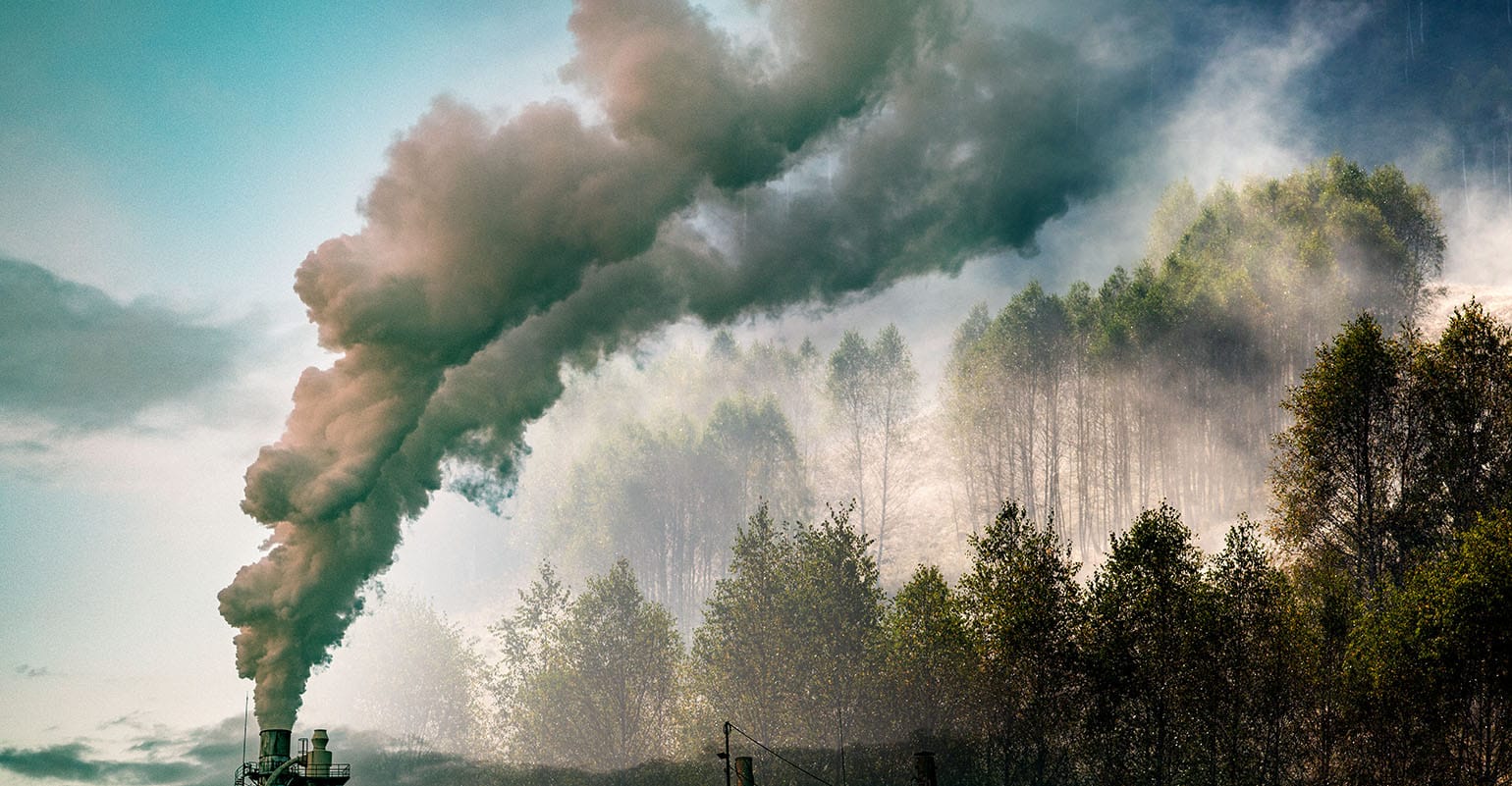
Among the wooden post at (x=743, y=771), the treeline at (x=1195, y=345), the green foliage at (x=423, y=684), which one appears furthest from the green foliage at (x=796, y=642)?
the green foliage at (x=423, y=684)

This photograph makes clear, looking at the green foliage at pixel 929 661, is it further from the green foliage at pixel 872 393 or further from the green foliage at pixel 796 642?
the green foliage at pixel 872 393

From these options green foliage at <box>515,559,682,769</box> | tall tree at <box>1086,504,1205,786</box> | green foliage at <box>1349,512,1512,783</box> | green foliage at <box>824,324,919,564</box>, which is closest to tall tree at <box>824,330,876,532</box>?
green foliage at <box>824,324,919,564</box>

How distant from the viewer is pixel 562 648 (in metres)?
93.4

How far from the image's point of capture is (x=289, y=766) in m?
42.6

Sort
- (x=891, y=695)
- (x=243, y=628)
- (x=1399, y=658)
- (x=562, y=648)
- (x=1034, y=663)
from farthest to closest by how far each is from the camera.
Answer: (x=562, y=648)
(x=891, y=695)
(x=1034, y=663)
(x=243, y=628)
(x=1399, y=658)

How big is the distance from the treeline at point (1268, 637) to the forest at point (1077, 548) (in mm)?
186

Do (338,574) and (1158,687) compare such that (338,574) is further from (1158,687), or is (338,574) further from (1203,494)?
(1203,494)

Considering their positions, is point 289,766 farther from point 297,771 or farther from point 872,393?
point 872,393

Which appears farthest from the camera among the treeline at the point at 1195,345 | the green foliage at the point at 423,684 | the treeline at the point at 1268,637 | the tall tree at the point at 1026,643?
the green foliage at the point at 423,684

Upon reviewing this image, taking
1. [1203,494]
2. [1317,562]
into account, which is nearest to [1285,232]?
[1203,494]

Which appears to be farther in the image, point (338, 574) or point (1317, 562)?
point (1317, 562)

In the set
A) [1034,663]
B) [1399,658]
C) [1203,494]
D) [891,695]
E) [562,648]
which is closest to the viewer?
[1399,658]

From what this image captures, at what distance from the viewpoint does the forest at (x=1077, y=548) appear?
163 ft

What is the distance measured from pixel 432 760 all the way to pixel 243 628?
71218 mm
